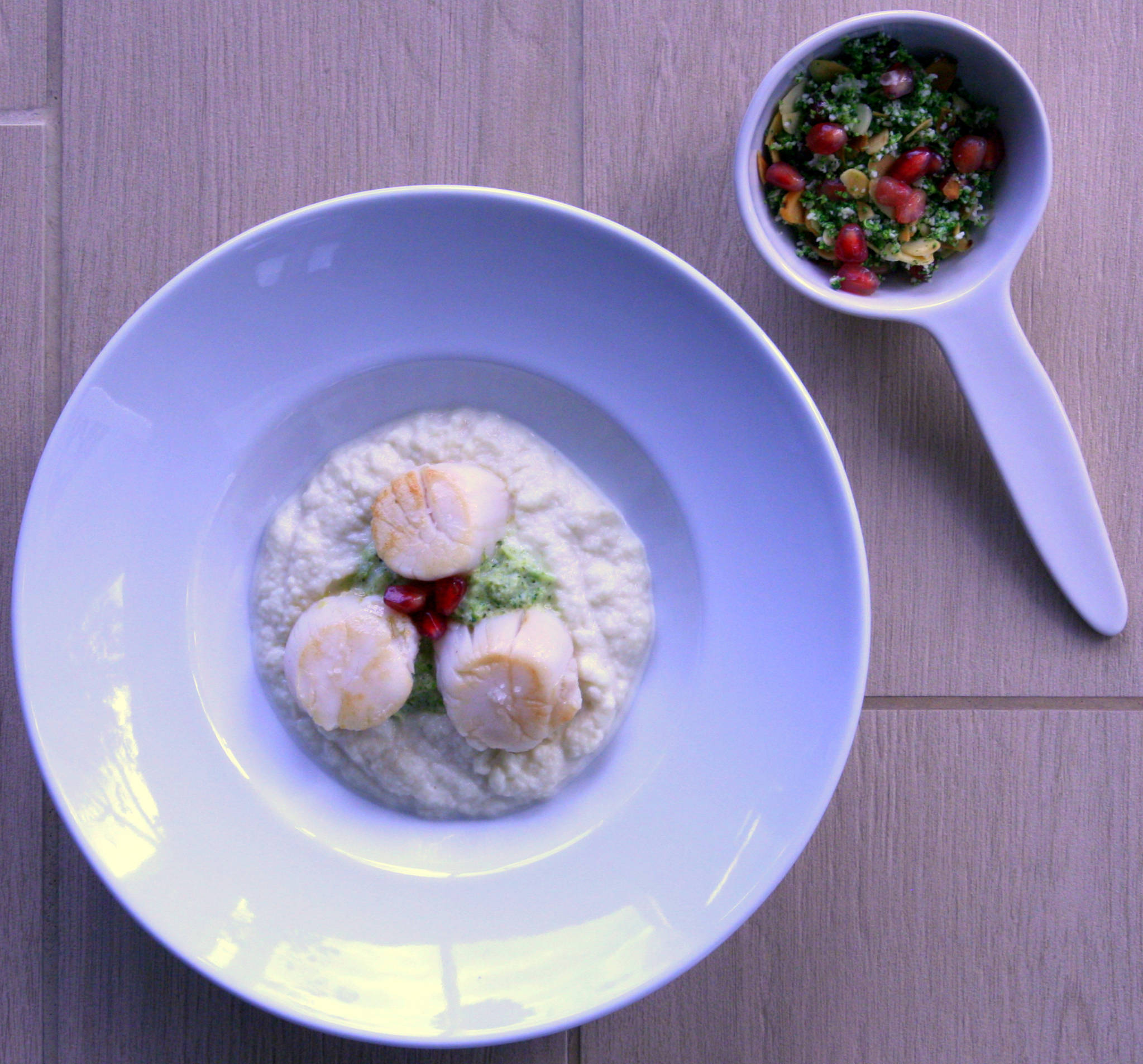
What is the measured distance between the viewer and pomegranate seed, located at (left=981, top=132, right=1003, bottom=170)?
1.95 m

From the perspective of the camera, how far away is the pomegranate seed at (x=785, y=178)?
1902mm

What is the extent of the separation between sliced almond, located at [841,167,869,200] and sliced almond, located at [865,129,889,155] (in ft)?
0.16

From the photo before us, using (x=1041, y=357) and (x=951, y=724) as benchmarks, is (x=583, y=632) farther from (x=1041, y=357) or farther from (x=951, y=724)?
(x=1041, y=357)

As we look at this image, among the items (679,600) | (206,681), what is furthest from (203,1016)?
(679,600)

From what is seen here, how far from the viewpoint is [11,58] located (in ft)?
6.77

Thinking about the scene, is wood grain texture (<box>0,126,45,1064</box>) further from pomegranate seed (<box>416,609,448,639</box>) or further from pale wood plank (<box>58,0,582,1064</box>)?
pomegranate seed (<box>416,609,448,639</box>)

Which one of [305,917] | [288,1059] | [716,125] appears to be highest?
[716,125]

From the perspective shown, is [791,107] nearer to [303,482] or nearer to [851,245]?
[851,245]

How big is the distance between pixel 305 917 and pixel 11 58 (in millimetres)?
2103

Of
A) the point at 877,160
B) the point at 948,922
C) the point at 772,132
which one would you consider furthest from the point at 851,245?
the point at 948,922

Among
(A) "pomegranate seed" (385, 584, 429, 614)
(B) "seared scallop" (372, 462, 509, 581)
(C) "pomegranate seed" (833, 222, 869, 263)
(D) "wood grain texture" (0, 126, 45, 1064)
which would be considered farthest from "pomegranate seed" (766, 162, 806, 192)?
(D) "wood grain texture" (0, 126, 45, 1064)

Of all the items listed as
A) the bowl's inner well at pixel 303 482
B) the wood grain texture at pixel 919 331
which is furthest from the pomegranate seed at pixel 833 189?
the bowl's inner well at pixel 303 482

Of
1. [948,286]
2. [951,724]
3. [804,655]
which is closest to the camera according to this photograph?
[804,655]

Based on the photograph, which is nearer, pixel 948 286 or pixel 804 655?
pixel 804 655
